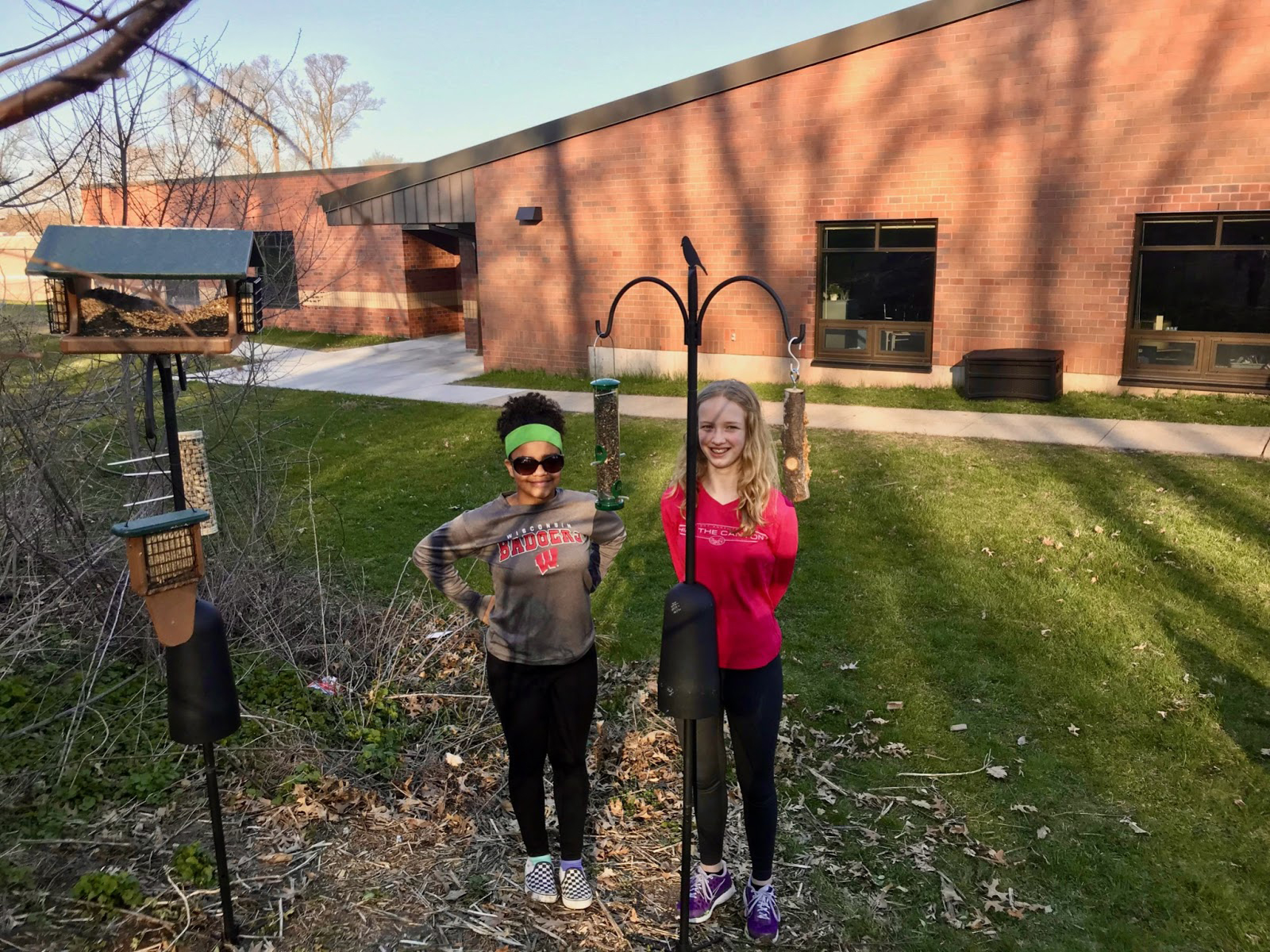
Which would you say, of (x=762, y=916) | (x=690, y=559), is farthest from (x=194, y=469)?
(x=762, y=916)

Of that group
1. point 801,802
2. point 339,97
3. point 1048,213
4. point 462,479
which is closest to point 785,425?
point 801,802

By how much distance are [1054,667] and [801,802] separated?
2.04m

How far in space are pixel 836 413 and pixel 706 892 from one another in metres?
9.43

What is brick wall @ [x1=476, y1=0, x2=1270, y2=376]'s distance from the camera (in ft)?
37.6

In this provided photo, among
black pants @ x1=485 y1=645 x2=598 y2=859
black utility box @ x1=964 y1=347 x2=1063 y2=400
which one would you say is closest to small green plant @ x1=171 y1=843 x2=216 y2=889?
black pants @ x1=485 y1=645 x2=598 y2=859

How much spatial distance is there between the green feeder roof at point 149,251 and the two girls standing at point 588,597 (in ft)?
3.44

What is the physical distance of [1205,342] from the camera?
12164 millimetres

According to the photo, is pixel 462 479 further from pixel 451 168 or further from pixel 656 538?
pixel 451 168

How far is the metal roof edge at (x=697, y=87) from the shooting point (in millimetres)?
12562

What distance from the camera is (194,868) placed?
3512mm

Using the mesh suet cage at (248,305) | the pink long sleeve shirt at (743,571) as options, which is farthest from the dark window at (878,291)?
the mesh suet cage at (248,305)

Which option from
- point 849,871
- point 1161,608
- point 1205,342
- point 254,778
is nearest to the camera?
point 849,871

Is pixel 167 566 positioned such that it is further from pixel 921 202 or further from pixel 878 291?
pixel 878 291

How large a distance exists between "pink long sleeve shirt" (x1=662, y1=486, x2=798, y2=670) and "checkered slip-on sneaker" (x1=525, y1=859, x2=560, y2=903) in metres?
1.07
